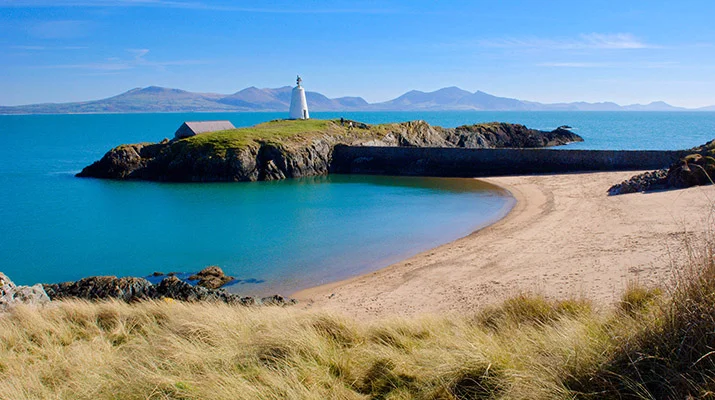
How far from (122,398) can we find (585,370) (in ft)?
12.4

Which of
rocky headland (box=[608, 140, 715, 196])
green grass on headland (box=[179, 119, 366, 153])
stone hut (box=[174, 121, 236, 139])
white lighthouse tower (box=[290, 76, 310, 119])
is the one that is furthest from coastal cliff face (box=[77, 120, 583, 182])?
rocky headland (box=[608, 140, 715, 196])

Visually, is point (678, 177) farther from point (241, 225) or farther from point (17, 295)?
point (17, 295)

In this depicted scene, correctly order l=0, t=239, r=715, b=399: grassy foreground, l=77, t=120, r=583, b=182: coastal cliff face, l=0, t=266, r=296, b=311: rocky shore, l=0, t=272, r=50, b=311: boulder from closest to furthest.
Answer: l=0, t=239, r=715, b=399: grassy foreground < l=0, t=272, r=50, b=311: boulder < l=0, t=266, r=296, b=311: rocky shore < l=77, t=120, r=583, b=182: coastal cliff face

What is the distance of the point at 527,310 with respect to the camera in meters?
7.05

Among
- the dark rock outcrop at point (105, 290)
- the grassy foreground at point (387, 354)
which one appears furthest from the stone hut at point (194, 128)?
the grassy foreground at point (387, 354)

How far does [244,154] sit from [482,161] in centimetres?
1581

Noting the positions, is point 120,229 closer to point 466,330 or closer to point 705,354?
point 466,330

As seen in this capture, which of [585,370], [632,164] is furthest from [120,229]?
[632,164]

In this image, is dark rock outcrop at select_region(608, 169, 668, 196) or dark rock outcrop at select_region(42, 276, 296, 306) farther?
dark rock outcrop at select_region(608, 169, 668, 196)

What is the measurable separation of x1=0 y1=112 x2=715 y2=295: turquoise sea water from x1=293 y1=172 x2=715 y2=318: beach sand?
1437 mm

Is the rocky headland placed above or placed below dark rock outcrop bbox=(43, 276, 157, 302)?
above

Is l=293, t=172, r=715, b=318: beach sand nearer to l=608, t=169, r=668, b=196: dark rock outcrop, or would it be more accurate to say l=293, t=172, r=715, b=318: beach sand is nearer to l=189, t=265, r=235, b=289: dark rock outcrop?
l=608, t=169, r=668, b=196: dark rock outcrop

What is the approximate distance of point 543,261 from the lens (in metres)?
13.6

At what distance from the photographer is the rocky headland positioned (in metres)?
22.0
